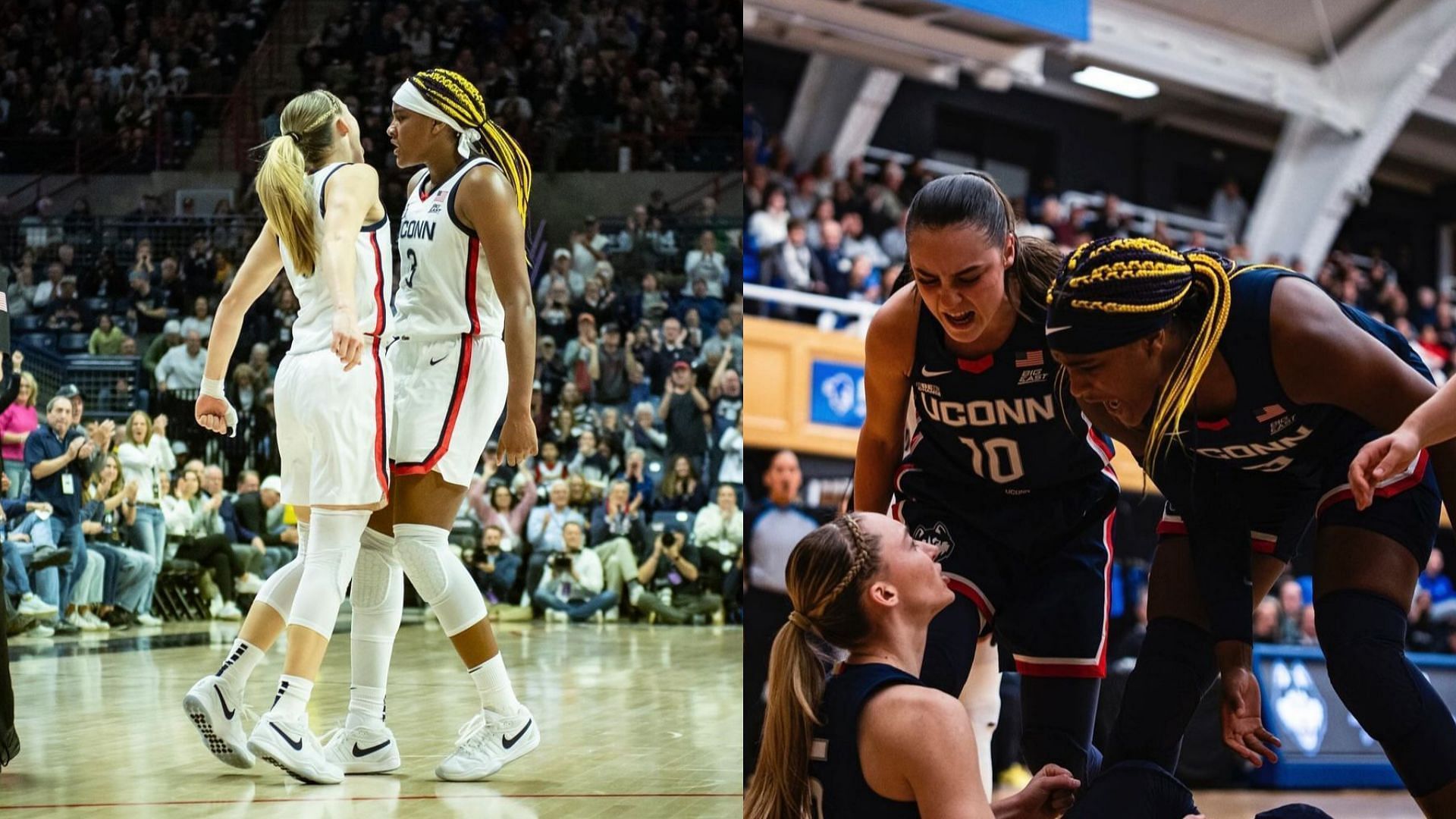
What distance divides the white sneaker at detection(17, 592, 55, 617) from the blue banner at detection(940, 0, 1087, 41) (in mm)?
7891

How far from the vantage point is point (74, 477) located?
3.84 meters

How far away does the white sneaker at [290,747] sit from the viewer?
3293 mm

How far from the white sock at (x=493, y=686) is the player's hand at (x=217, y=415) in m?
0.85

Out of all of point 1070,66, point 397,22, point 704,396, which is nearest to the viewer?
point 397,22

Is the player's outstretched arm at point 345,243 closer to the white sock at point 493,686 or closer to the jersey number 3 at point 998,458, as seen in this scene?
the white sock at point 493,686

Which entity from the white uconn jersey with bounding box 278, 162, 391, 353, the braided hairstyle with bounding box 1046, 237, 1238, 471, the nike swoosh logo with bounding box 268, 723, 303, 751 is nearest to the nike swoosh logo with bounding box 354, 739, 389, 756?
the nike swoosh logo with bounding box 268, 723, 303, 751

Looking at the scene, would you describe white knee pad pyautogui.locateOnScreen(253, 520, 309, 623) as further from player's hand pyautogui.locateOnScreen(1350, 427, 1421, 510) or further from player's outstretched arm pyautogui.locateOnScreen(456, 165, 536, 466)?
player's hand pyautogui.locateOnScreen(1350, 427, 1421, 510)

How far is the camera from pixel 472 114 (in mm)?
3637

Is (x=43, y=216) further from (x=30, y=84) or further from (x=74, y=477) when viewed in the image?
(x=74, y=477)

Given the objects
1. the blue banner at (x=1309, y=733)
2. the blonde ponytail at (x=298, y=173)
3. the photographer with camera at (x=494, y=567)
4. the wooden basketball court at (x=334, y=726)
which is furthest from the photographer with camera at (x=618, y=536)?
the blue banner at (x=1309, y=733)

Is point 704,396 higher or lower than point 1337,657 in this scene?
higher

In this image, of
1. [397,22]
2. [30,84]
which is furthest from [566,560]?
[30,84]

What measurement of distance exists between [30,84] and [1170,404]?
3193mm

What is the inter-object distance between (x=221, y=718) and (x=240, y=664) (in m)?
0.13
